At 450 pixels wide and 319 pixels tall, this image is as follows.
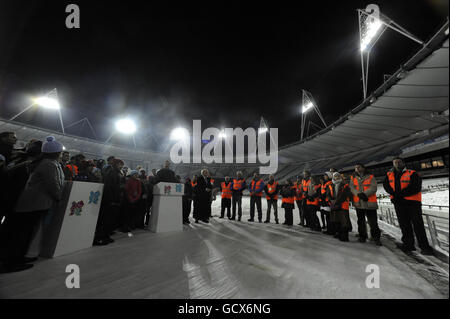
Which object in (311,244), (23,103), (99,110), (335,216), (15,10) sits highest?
(99,110)

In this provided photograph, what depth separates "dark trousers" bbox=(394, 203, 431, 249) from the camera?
2482 millimetres

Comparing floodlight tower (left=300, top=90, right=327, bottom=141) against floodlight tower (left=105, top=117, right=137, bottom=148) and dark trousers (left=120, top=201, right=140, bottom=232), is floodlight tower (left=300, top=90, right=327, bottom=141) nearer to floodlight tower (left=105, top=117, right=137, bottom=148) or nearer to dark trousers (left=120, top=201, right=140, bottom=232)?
dark trousers (left=120, top=201, right=140, bottom=232)

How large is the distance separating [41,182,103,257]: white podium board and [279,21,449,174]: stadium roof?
396 centimetres

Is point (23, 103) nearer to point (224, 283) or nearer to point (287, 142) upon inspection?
point (224, 283)

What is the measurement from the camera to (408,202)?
270 cm

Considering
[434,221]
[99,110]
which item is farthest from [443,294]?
[99,110]

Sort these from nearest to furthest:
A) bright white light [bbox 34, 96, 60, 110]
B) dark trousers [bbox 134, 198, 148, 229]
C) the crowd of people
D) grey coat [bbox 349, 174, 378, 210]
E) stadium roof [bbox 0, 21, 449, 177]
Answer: stadium roof [bbox 0, 21, 449, 177] < the crowd of people < grey coat [bbox 349, 174, 378, 210] < dark trousers [bbox 134, 198, 148, 229] < bright white light [bbox 34, 96, 60, 110]

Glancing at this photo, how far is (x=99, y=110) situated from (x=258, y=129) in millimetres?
22703

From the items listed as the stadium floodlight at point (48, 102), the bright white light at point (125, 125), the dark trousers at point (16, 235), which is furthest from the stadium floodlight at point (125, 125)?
the dark trousers at point (16, 235)

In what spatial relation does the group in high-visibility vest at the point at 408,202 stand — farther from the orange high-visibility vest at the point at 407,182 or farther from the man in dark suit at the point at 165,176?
the man in dark suit at the point at 165,176

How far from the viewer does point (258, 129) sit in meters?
27.5

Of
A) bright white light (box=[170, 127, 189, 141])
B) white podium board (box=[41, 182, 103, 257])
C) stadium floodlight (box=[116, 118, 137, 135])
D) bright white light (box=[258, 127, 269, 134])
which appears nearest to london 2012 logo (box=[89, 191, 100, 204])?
white podium board (box=[41, 182, 103, 257])

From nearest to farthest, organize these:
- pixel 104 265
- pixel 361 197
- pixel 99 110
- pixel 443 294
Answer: pixel 443 294
pixel 104 265
pixel 361 197
pixel 99 110

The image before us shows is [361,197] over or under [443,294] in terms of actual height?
over
